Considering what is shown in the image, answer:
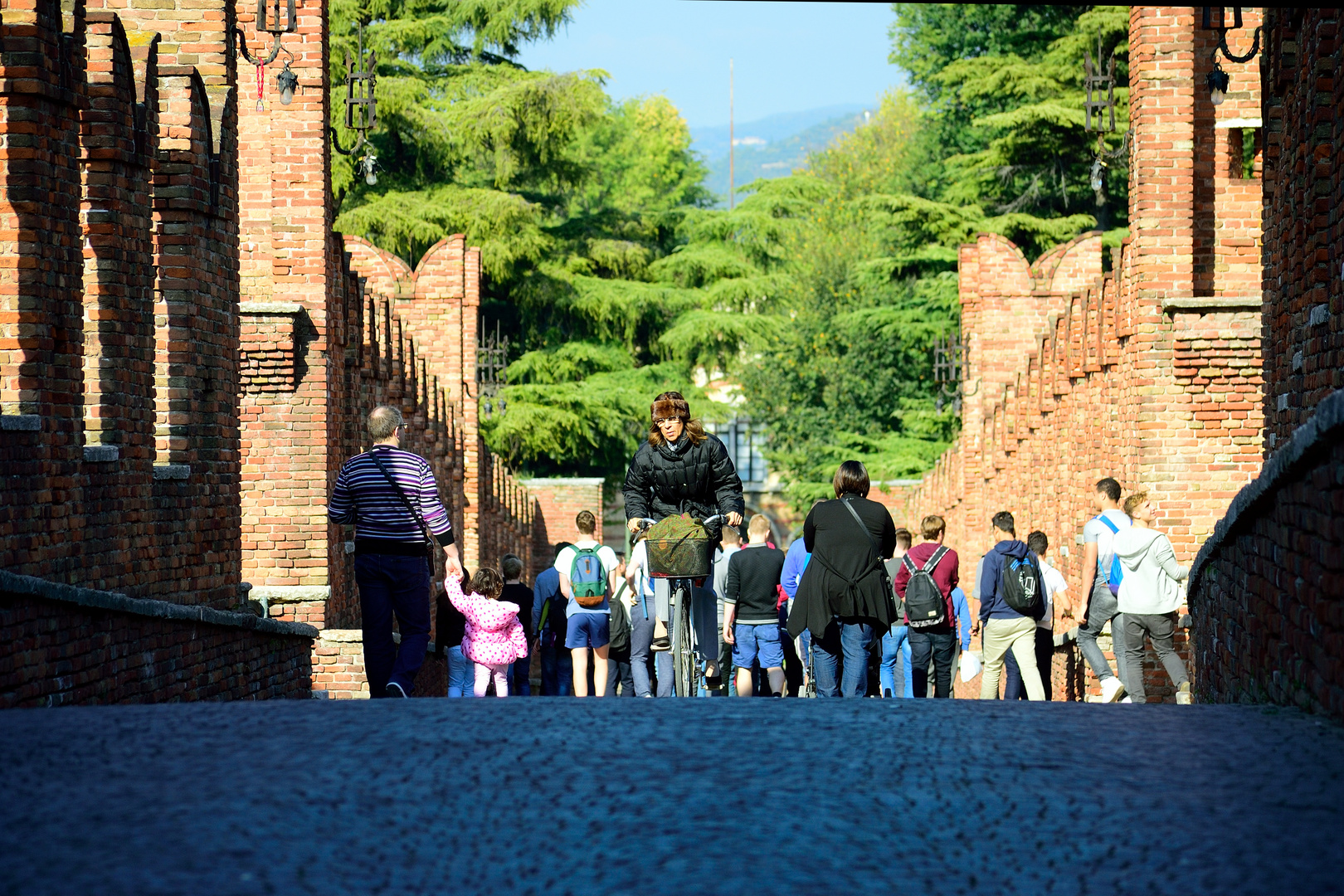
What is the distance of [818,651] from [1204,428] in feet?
18.6

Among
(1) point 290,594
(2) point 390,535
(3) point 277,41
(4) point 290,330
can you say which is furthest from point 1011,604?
(3) point 277,41

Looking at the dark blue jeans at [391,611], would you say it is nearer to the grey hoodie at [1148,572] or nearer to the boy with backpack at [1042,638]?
the grey hoodie at [1148,572]

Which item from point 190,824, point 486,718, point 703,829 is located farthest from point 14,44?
point 703,829

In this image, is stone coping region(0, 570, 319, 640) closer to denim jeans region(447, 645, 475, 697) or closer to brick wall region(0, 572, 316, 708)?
brick wall region(0, 572, 316, 708)

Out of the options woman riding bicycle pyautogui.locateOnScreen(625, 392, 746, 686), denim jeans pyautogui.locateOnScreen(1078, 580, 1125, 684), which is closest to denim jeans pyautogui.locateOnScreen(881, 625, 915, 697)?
denim jeans pyautogui.locateOnScreen(1078, 580, 1125, 684)

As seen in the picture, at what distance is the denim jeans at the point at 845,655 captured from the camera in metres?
9.65

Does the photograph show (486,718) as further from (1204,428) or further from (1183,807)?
(1204,428)

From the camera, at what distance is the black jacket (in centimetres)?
949

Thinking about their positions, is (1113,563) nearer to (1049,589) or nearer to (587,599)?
(1049,589)

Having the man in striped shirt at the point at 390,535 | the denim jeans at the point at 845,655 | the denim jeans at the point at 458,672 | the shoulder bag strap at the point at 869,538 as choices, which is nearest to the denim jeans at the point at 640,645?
the denim jeans at the point at 458,672

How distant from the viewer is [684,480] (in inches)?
375

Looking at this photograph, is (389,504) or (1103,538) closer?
(389,504)

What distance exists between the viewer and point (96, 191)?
8969mm

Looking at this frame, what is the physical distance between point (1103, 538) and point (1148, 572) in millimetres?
860
